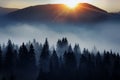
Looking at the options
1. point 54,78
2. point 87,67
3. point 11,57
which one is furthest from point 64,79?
point 11,57

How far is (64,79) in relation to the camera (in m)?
133

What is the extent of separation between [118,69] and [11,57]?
41.3 metres

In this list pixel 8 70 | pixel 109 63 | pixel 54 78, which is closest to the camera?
pixel 54 78

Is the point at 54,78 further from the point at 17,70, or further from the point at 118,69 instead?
the point at 118,69

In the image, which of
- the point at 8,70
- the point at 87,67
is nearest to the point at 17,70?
the point at 8,70

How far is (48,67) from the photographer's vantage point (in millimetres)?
153000

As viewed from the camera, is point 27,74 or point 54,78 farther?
point 27,74

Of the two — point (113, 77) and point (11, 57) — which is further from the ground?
point (11, 57)

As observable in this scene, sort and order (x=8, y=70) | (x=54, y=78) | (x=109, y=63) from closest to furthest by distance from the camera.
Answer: (x=54, y=78), (x=8, y=70), (x=109, y=63)

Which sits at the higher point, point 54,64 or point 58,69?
point 54,64

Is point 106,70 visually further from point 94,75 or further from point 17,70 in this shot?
point 17,70

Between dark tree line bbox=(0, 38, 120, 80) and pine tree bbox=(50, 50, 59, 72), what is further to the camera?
pine tree bbox=(50, 50, 59, 72)

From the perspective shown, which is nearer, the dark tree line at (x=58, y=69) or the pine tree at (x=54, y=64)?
the dark tree line at (x=58, y=69)

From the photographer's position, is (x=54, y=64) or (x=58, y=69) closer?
(x=58, y=69)
